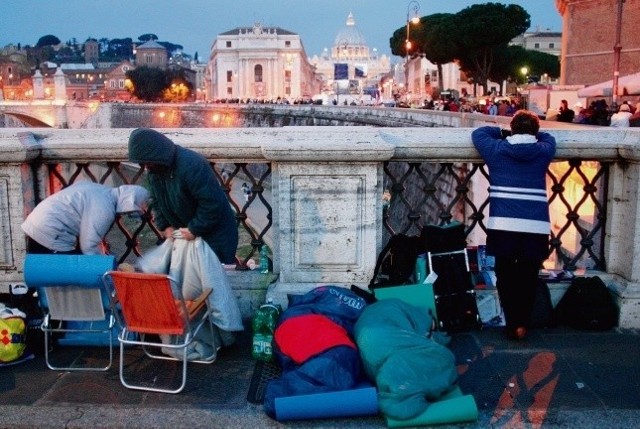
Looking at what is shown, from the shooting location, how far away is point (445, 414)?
353 cm

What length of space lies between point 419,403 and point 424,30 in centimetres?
6587

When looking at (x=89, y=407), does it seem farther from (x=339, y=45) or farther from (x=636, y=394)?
(x=339, y=45)

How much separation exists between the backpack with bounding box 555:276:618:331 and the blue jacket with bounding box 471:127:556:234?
0.59 metres

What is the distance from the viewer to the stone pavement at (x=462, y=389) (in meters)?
3.60

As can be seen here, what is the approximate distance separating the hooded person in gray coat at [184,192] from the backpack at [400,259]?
991 millimetres

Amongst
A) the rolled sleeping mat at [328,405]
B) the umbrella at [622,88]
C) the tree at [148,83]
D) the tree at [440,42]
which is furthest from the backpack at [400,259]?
the tree at [148,83]

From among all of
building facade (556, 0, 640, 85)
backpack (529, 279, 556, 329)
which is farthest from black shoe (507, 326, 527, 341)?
building facade (556, 0, 640, 85)

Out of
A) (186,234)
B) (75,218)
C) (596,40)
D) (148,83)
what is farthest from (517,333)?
(148,83)

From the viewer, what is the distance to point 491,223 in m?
4.65

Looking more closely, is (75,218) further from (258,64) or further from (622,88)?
(258,64)

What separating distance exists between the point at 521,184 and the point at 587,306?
0.97 m

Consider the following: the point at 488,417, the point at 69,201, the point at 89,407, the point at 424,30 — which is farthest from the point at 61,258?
the point at 424,30

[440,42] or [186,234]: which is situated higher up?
[440,42]

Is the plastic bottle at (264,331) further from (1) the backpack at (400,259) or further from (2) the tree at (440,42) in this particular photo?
(2) the tree at (440,42)
